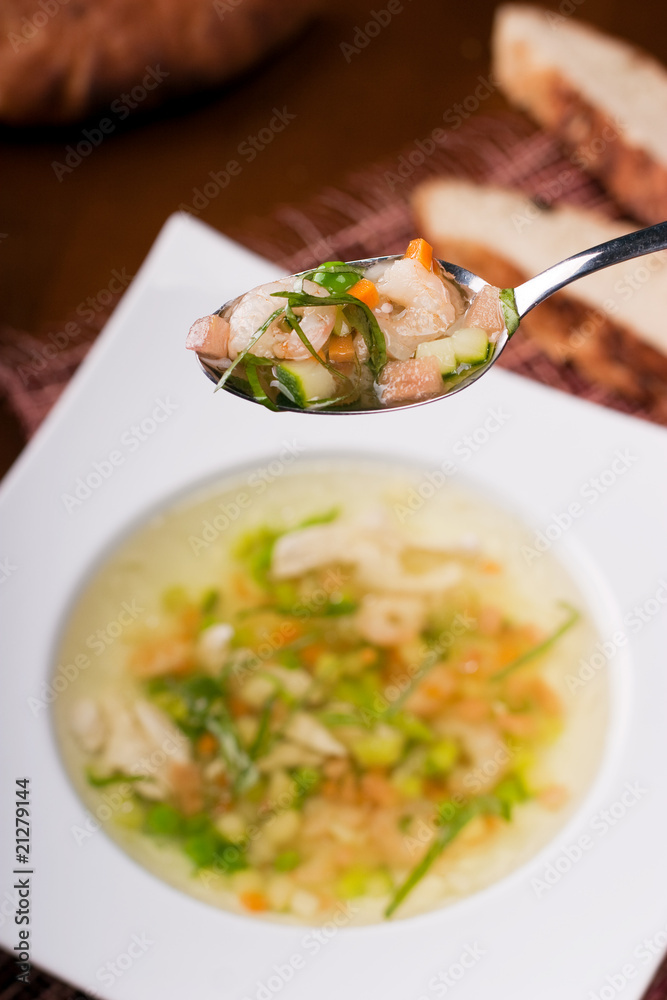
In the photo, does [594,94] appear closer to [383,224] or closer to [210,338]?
[383,224]

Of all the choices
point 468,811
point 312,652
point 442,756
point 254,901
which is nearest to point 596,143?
point 312,652

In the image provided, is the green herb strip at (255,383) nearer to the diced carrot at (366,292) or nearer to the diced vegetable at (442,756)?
the diced carrot at (366,292)

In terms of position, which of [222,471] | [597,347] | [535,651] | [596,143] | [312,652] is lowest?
[312,652]

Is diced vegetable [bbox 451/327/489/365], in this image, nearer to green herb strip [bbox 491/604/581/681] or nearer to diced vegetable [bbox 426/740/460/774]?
green herb strip [bbox 491/604/581/681]

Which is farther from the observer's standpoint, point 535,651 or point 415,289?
point 535,651

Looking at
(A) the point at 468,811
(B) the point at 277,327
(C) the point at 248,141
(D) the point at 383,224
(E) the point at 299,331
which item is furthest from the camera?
(C) the point at 248,141

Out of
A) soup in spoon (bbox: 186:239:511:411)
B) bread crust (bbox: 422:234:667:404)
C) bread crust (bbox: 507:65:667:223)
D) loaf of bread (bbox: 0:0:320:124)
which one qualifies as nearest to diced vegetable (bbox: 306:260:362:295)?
soup in spoon (bbox: 186:239:511:411)

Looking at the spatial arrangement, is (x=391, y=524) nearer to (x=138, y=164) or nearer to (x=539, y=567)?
(x=539, y=567)
